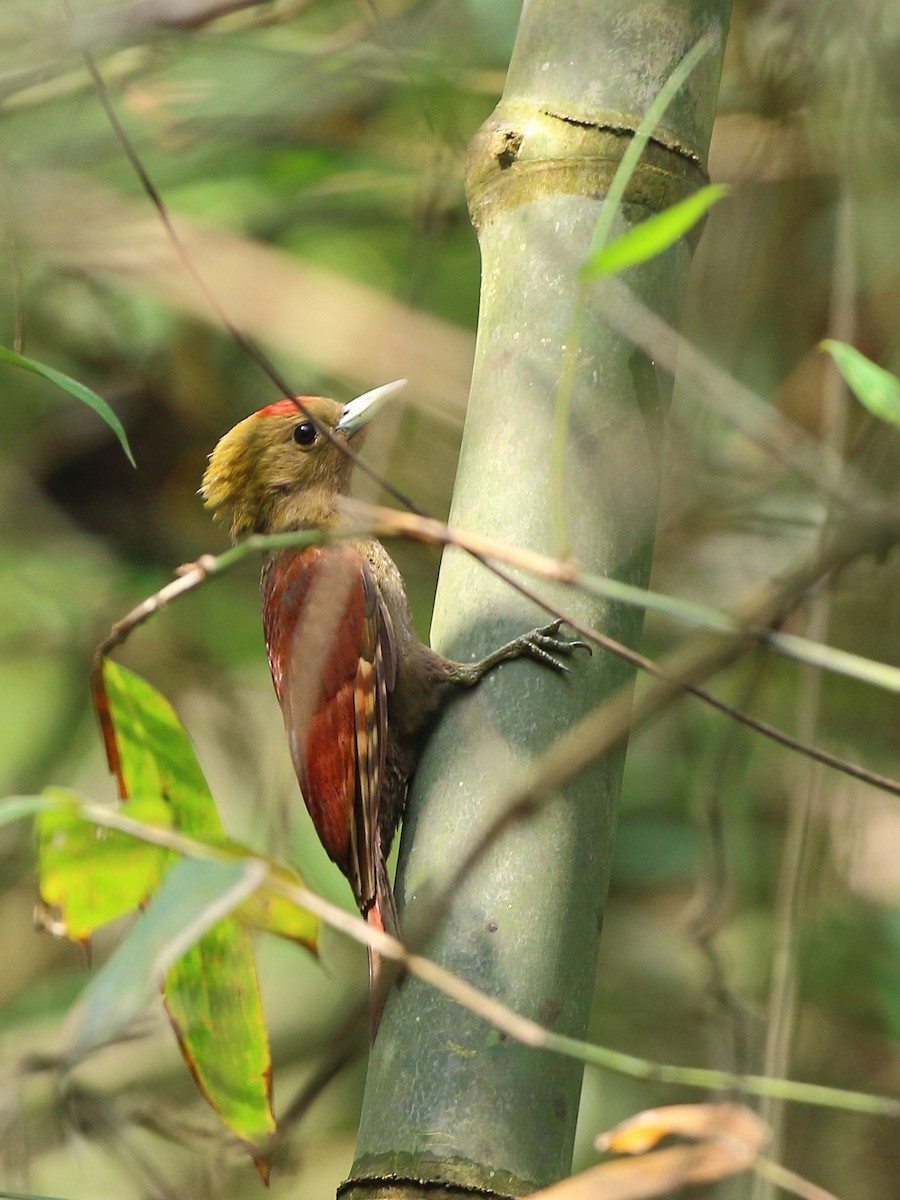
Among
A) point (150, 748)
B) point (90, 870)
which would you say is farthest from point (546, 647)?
point (90, 870)

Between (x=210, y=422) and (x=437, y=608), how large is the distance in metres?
2.67

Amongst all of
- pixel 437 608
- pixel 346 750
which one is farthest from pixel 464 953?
pixel 346 750

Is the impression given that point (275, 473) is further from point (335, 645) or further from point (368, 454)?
point (335, 645)

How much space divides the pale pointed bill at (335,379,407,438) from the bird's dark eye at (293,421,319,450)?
0.21m

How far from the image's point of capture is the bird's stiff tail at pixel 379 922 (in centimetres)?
179

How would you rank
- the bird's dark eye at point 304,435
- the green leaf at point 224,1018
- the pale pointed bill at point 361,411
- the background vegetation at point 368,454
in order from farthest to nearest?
1. the bird's dark eye at point 304,435
2. the pale pointed bill at point 361,411
3. the background vegetation at point 368,454
4. the green leaf at point 224,1018

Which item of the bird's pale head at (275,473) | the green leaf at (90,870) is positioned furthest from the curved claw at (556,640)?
the bird's pale head at (275,473)

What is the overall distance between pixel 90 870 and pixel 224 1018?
426 mm

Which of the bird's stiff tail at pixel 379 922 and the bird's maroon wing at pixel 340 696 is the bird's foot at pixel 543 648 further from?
the bird's maroon wing at pixel 340 696

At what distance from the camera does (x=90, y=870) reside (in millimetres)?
1191

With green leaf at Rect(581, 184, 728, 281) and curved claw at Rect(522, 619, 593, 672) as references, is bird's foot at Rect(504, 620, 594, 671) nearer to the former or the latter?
curved claw at Rect(522, 619, 593, 672)

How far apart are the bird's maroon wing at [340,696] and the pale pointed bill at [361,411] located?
0.28 metres

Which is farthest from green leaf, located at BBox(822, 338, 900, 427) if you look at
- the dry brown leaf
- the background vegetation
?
the background vegetation

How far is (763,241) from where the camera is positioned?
3.39m
